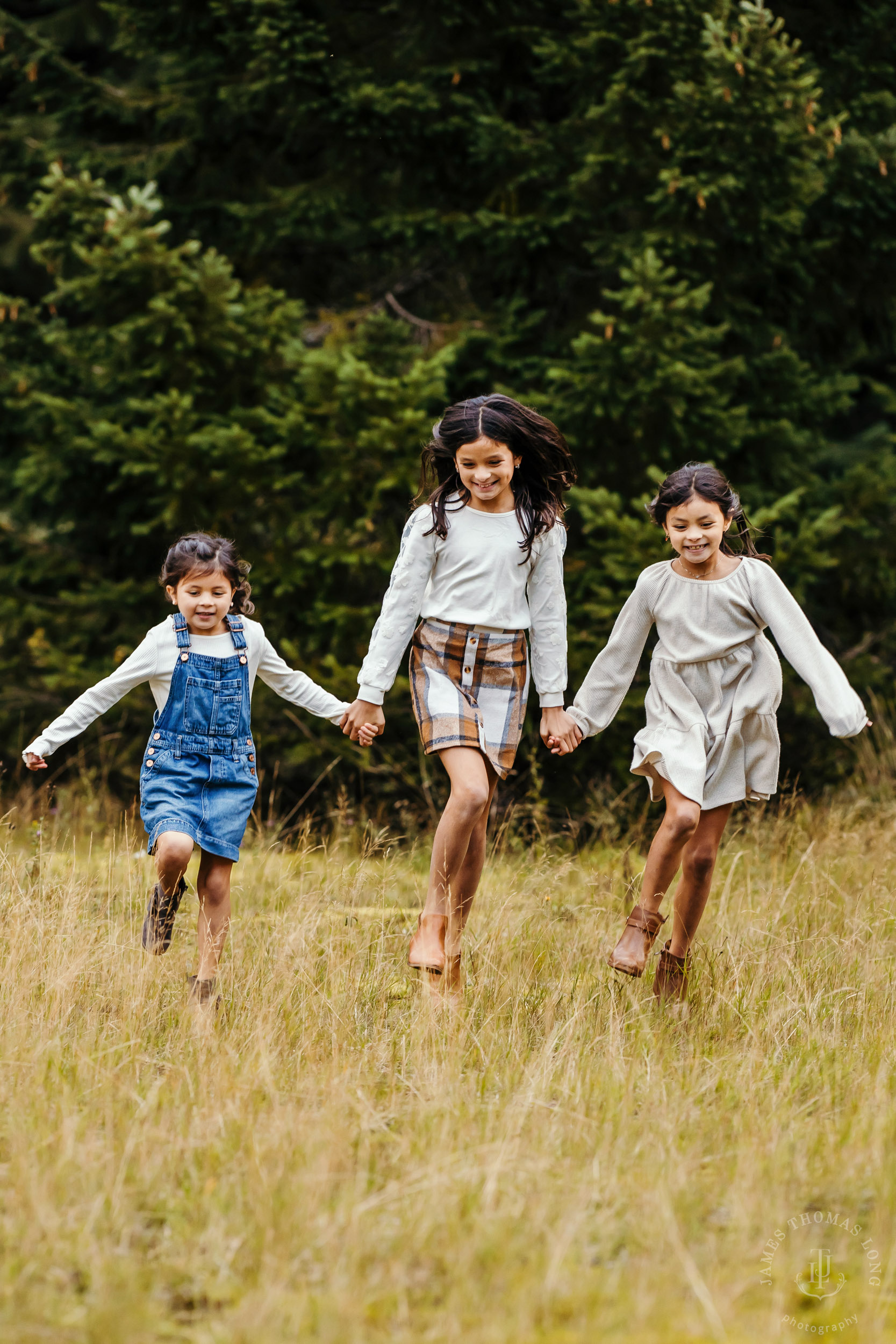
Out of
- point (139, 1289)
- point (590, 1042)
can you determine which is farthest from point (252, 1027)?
point (139, 1289)

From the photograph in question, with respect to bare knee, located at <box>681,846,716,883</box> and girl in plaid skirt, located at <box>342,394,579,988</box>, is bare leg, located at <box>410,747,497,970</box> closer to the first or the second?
girl in plaid skirt, located at <box>342,394,579,988</box>

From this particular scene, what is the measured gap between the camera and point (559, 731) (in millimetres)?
4379

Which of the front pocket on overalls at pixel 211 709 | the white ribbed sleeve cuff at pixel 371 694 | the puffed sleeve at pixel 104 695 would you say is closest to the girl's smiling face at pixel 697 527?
the white ribbed sleeve cuff at pixel 371 694

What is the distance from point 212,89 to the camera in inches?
323

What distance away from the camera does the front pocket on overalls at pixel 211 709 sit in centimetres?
411

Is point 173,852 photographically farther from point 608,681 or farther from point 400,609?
point 608,681

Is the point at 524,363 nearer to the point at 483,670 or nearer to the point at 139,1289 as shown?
the point at 483,670

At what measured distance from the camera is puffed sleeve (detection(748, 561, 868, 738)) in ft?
13.1

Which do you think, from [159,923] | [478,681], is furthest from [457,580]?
[159,923]

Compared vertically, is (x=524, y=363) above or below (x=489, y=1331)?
above

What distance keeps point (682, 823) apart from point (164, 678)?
1.85 m

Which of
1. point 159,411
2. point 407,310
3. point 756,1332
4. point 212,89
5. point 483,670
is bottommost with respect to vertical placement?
point 756,1332

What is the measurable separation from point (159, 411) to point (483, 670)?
12.4 feet

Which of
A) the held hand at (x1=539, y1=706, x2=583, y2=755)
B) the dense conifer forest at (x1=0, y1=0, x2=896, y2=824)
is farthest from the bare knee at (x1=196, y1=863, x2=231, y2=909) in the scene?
the dense conifer forest at (x1=0, y1=0, x2=896, y2=824)
